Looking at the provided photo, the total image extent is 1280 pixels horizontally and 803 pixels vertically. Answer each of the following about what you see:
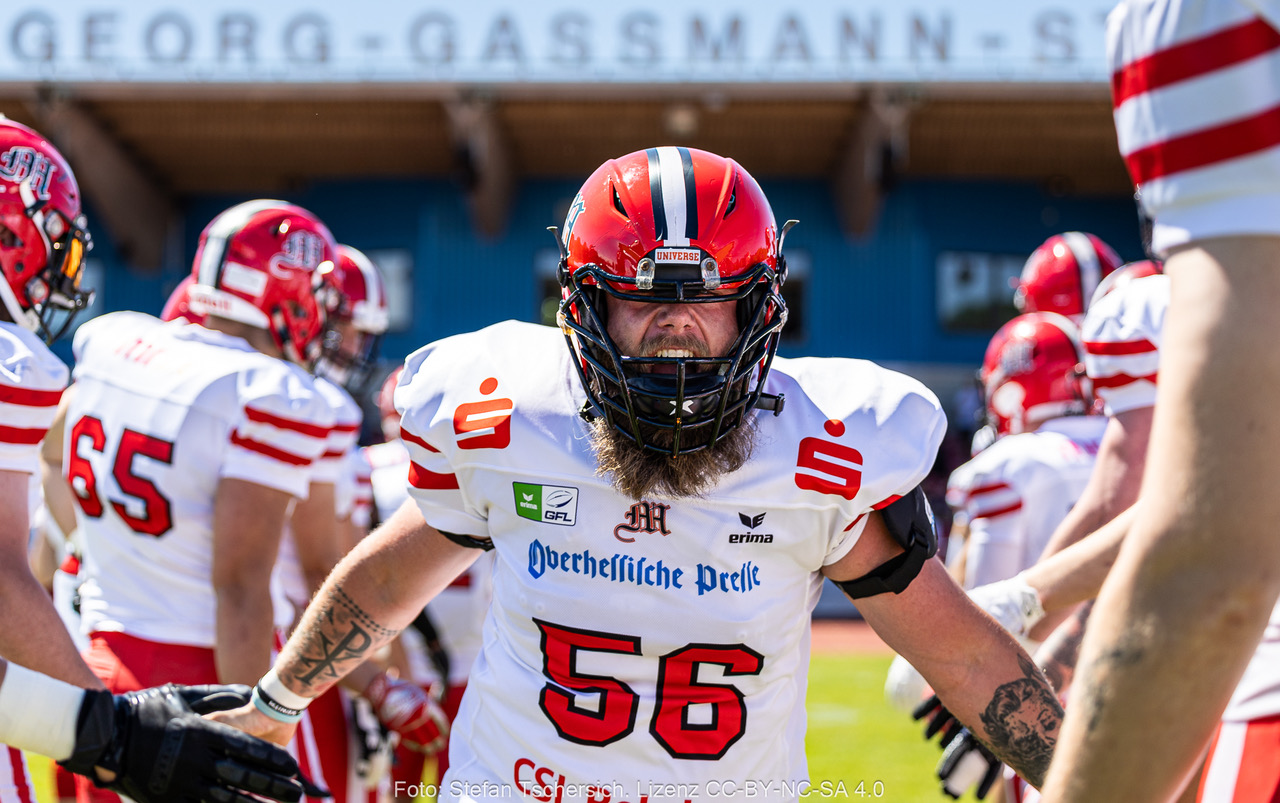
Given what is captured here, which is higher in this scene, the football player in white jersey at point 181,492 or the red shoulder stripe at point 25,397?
the red shoulder stripe at point 25,397

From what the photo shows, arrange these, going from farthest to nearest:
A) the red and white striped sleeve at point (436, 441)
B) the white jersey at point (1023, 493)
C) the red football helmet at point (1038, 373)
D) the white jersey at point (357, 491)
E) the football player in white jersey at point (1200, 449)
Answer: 1. the red football helmet at point (1038, 373)
2. the white jersey at point (357, 491)
3. the white jersey at point (1023, 493)
4. the red and white striped sleeve at point (436, 441)
5. the football player in white jersey at point (1200, 449)

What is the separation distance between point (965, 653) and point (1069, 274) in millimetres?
3286

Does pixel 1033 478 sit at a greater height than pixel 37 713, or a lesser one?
lesser

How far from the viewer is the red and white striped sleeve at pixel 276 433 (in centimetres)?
294

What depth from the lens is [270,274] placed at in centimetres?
346

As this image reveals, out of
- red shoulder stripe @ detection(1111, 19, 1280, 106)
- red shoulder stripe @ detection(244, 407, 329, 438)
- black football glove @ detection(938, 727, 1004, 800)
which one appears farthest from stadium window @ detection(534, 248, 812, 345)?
red shoulder stripe @ detection(1111, 19, 1280, 106)

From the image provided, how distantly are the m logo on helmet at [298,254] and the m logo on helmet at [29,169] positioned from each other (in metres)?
0.87

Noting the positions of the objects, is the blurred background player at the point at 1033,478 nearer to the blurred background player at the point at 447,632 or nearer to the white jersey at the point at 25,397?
the blurred background player at the point at 447,632

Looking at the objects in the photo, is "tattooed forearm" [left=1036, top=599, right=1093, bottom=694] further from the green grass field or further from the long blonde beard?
the green grass field

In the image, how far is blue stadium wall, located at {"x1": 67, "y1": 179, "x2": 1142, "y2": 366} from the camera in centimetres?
1872

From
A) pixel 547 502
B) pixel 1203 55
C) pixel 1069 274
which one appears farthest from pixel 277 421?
pixel 1069 274

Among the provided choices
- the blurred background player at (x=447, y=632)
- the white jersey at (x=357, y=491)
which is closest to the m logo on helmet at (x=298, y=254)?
the white jersey at (x=357, y=491)

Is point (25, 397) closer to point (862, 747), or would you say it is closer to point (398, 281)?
point (862, 747)

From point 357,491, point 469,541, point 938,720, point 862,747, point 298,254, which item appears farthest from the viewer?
point 862,747
